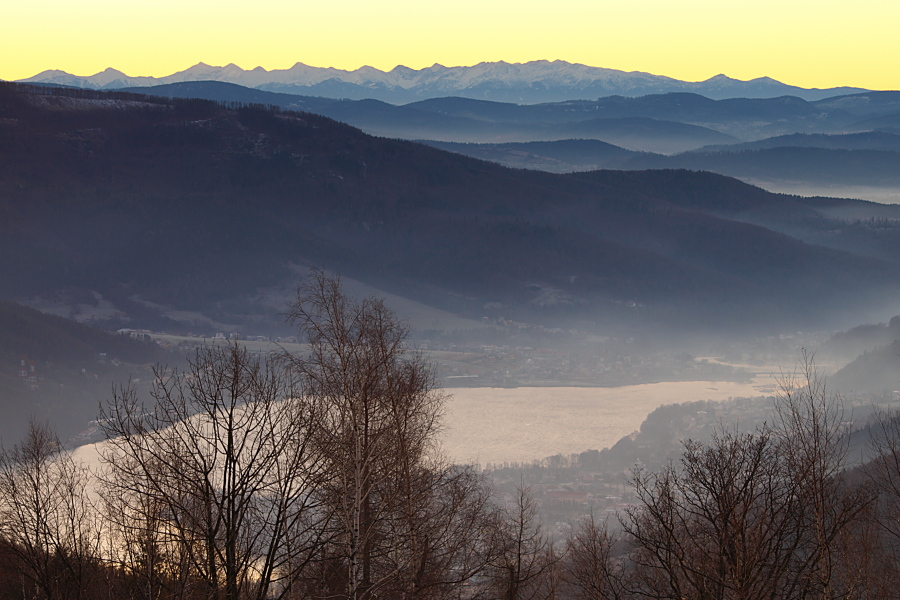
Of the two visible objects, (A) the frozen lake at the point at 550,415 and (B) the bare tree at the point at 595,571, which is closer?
(B) the bare tree at the point at 595,571

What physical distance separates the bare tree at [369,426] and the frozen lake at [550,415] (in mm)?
39169

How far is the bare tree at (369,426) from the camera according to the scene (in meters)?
14.0

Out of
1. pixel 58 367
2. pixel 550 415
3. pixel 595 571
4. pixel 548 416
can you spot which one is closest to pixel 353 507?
pixel 595 571

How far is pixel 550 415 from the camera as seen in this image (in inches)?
3445

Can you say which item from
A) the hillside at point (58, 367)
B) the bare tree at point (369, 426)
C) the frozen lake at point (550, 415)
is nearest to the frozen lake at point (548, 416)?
the frozen lake at point (550, 415)

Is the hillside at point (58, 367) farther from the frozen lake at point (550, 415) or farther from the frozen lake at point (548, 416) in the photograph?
the frozen lake at point (550, 415)

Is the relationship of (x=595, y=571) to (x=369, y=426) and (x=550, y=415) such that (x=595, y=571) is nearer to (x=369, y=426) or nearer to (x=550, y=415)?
(x=369, y=426)

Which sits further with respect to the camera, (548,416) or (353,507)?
(548,416)

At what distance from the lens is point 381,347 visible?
1589 cm

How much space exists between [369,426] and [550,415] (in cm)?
7291

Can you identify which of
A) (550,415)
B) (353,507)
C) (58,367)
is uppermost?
(58,367)

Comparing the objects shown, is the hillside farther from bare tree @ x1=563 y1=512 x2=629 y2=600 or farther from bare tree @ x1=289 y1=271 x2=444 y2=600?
bare tree @ x1=289 y1=271 x2=444 y2=600

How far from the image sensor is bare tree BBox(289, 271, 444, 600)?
1396 cm

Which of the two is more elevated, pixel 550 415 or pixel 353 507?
pixel 550 415
